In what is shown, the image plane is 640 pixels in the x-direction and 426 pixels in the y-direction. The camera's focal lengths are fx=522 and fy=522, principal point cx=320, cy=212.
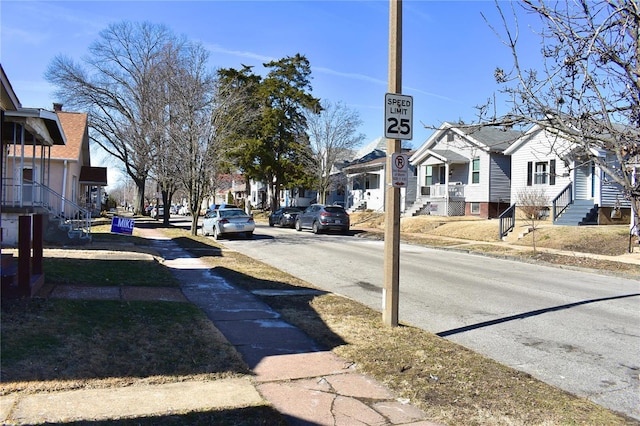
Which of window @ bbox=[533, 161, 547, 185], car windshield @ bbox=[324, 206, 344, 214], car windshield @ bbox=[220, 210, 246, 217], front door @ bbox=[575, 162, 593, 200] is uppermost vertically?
window @ bbox=[533, 161, 547, 185]

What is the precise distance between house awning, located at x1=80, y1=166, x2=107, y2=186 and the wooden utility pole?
1247 inches

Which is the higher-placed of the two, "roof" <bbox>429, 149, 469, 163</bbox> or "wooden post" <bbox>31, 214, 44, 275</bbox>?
"roof" <bbox>429, 149, 469, 163</bbox>

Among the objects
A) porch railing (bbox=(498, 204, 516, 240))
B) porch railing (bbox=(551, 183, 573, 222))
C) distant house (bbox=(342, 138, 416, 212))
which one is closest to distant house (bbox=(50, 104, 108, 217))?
porch railing (bbox=(498, 204, 516, 240))

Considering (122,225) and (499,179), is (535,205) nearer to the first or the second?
(499,179)

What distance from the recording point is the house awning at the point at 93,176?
A: 34500 mm

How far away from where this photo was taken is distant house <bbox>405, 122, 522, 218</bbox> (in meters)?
33.4

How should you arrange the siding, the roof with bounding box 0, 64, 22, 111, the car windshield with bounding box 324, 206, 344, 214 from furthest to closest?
the siding → the car windshield with bounding box 324, 206, 344, 214 → the roof with bounding box 0, 64, 22, 111

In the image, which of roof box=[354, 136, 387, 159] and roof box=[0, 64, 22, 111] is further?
roof box=[354, 136, 387, 159]

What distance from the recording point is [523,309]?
9.02 meters

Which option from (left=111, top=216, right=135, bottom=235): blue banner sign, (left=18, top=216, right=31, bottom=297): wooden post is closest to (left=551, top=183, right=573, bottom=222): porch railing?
(left=111, top=216, right=135, bottom=235): blue banner sign

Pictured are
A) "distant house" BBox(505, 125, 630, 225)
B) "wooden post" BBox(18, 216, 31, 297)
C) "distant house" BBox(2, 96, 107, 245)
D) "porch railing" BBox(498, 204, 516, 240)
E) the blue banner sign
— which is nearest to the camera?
"wooden post" BBox(18, 216, 31, 297)

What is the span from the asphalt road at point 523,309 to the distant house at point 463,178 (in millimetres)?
17208

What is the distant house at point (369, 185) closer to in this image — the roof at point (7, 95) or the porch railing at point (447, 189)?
the porch railing at point (447, 189)

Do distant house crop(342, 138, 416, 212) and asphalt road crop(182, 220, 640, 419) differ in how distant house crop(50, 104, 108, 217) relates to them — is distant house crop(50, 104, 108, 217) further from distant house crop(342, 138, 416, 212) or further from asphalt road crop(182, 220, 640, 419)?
distant house crop(342, 138, 416, 212)
